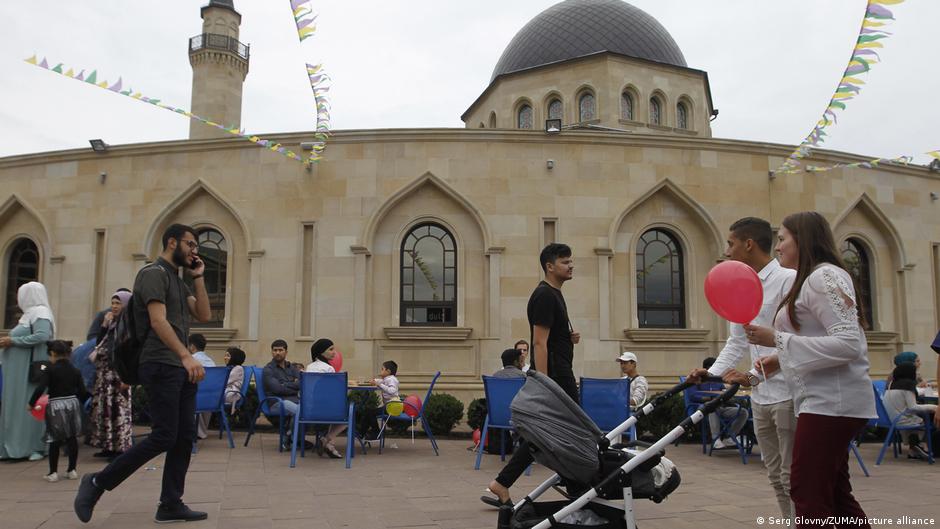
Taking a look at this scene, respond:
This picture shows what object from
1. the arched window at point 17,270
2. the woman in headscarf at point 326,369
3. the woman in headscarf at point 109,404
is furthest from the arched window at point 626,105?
the woman in headscarf at point 109,404

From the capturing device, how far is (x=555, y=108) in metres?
23.1

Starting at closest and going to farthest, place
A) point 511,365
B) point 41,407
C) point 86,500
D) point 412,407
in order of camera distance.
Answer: point 86,500 → point 41,407 → point 511,365 → point 412,407

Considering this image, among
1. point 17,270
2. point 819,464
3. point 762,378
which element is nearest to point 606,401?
point 762,378

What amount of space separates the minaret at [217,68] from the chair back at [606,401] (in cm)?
2926

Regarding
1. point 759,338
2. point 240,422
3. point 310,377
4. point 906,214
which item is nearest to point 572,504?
point 759,338

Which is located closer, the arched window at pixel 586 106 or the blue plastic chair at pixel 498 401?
the blue plastic chair at pixel 498 401

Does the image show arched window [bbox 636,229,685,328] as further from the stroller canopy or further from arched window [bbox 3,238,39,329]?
arched window [bbox 3,238,39,329]

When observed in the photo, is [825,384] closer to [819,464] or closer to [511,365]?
[819,464]

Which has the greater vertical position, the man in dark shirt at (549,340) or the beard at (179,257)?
the beard at (179,257)

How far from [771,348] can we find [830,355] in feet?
3.54

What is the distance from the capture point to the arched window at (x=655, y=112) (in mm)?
22938

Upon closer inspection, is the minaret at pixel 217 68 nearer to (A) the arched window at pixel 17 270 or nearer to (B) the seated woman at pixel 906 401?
(A) the arched window at pixel 17 270

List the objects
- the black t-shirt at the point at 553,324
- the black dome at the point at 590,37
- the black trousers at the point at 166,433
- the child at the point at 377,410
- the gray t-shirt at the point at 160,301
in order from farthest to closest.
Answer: the black dome at the point at 590,37
the child at the point at 377,410
the black t-shirt at the point at 553,324
the gray t-shirt at the point at 160,301
the black trousers at the point at 166,433

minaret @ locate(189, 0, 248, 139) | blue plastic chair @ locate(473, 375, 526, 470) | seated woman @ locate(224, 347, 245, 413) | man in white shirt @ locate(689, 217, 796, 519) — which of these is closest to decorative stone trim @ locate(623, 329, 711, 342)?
blue plastic chair @ locate(473, 375, 526, 470)
